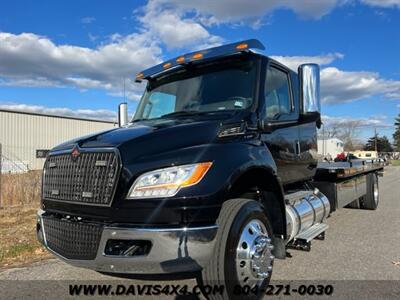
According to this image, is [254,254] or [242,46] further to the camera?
[242,46]

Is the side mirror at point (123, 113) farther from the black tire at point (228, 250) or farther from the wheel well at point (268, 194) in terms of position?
the black tire at point (228, 250)

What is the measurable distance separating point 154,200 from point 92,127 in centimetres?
5074

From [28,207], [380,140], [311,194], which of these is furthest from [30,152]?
[380,140]

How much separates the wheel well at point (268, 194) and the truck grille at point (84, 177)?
4.61 ft

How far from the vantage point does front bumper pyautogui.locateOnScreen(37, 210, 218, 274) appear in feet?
11.7

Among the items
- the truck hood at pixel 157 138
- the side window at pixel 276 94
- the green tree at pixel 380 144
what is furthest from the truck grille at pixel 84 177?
the green tree at pixel 380 144

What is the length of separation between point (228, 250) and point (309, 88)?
6.99 feet

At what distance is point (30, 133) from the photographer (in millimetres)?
45656

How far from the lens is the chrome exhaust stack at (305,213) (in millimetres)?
5613

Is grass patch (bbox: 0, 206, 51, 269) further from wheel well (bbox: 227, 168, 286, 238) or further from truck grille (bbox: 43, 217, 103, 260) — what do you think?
wheel well (bbox: 227, 168, 286, 238)

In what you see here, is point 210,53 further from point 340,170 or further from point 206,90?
point 340,170

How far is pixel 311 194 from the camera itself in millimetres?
6938

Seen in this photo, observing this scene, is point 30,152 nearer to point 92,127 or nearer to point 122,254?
point 92,127

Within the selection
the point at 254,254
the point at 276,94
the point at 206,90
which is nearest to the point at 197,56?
the point at 206,90
